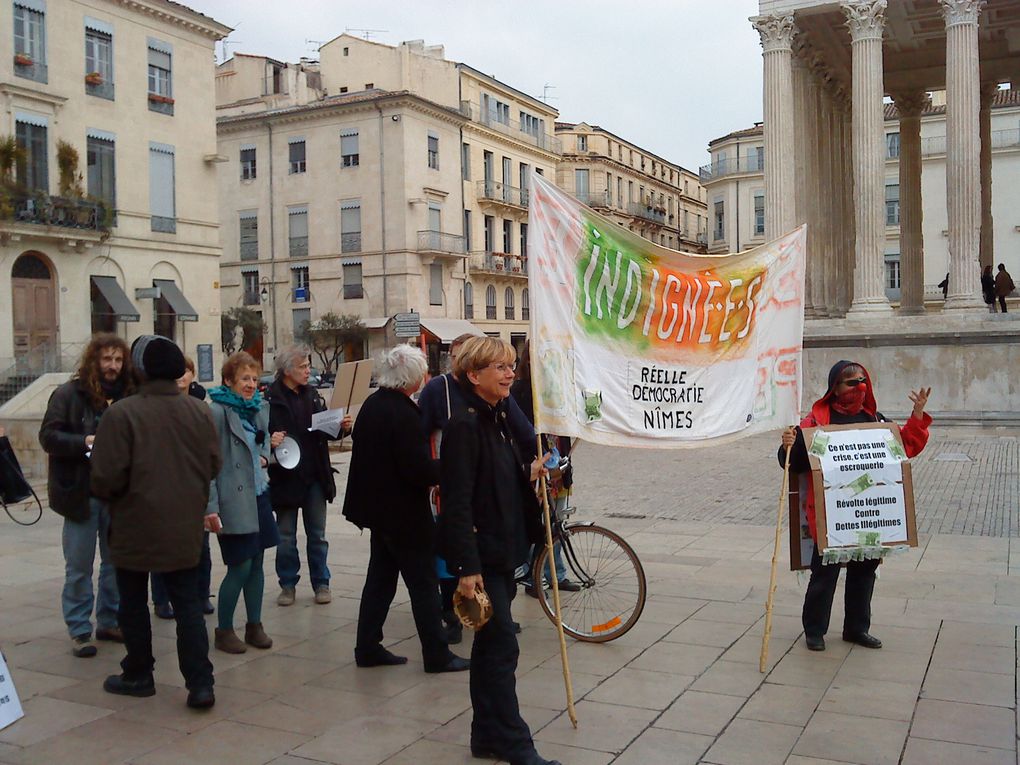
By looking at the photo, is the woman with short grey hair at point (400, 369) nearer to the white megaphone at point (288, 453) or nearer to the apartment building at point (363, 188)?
the white megaphone at point (288, 453)

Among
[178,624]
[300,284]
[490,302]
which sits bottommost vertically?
[178,624]

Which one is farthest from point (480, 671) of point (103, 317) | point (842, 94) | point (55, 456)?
point (842, 94)

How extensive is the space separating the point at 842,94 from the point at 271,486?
2719cm

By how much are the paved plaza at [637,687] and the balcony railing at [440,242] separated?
3808cm

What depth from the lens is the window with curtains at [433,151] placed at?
46.8 m

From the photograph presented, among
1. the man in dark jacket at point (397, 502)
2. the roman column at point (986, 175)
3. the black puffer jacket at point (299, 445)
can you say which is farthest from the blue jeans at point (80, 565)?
the roman column at point (986, 175)

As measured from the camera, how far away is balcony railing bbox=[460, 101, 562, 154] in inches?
1969

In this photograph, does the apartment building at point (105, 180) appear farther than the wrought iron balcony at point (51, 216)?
Yes

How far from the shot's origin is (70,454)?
19.8 ft

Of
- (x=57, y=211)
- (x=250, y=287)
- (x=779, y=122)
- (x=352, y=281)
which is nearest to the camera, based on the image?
(x=779, y=122)

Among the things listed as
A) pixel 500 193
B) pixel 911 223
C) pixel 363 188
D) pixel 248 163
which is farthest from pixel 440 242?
pixel 911 223

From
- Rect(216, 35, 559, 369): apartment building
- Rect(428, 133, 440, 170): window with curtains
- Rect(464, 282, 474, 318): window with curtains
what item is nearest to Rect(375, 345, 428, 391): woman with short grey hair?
Rect(216, 35, 559, 369): apartment building

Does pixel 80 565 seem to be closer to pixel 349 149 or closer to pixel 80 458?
pixel 80 458

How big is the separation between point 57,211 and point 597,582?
2468 cm
